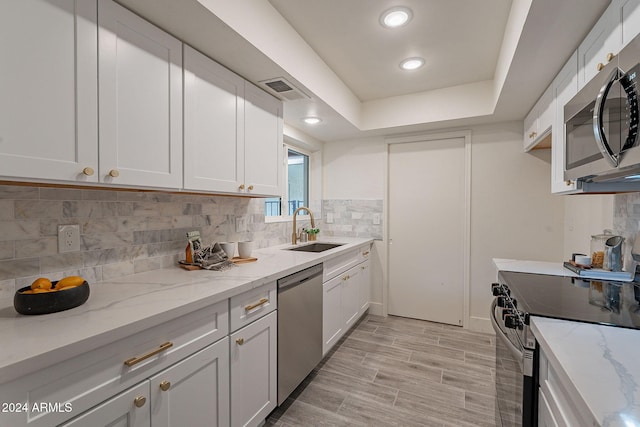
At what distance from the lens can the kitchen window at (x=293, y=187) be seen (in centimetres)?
300

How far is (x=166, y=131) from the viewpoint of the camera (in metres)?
1.38

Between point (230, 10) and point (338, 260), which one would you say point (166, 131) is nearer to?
point (230, 10)

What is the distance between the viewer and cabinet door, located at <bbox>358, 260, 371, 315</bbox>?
3094mm

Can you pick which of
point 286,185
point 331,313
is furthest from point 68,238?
point 286,185

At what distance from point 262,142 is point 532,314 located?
178cm

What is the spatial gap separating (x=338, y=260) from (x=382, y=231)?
1058mm

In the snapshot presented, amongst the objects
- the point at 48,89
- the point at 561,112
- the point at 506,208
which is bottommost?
the point at 506,208

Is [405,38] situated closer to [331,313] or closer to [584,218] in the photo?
[584,218]

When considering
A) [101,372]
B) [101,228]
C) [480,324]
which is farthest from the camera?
[480,324]

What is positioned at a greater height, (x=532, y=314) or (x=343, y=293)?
(x=532, y=314)

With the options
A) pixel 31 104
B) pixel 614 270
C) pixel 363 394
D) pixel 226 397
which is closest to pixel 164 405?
pixel 226 397

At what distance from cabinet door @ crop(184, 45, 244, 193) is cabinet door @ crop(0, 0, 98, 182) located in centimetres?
43

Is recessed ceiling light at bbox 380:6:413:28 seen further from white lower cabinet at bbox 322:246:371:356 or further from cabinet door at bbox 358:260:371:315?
cabinet door at bbox 358:260:371:315

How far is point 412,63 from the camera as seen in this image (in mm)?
2312
